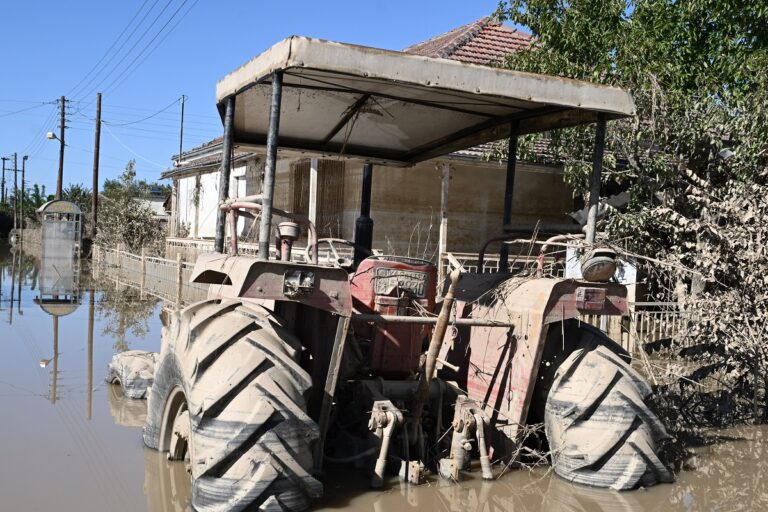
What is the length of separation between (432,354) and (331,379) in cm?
59

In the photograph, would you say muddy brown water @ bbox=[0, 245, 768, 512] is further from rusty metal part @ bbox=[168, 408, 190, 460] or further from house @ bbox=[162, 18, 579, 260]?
house @ bbox=[162, 18, 579, 260]

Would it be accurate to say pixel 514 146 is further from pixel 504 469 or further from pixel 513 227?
pixel 504 469

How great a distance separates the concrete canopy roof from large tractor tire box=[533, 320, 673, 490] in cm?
140

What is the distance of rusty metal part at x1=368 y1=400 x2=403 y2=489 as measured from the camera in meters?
4.08

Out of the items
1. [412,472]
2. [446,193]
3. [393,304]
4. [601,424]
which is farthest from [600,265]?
[446,193]

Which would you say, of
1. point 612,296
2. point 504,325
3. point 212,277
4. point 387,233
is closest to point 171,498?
point 212,277

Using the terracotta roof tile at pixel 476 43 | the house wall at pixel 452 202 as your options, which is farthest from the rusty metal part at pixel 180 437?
the terracotta roof tile at pixel 476 43

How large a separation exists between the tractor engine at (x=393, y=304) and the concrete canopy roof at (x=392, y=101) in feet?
3.53

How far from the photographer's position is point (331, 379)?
4.01 m

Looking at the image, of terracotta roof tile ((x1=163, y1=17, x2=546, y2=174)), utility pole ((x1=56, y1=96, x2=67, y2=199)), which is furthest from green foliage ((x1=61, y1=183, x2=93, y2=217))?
terracotta roof tile ((x1=163, y1=17, x2=546, y2=174))

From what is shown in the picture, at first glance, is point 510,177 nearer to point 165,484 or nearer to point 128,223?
point 165,484

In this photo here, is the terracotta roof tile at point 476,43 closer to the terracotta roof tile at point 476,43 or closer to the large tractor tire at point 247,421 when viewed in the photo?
the terracotta roof tile at point 476,43

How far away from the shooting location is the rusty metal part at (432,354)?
4.12 metres

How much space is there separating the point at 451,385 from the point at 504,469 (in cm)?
61
